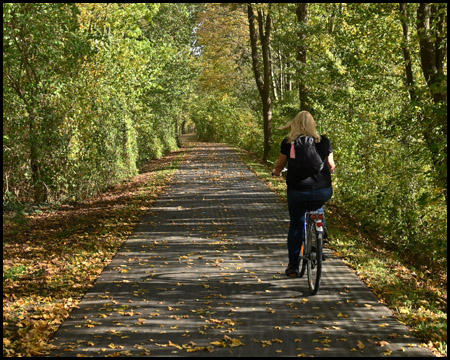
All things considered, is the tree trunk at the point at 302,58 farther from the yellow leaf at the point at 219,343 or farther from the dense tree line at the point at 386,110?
the yellow leaf at the point at 219,343

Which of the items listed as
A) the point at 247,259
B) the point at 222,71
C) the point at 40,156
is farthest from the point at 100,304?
the point at 222,71

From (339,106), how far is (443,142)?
8260 mm

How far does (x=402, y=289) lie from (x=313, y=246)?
1441 millimetres

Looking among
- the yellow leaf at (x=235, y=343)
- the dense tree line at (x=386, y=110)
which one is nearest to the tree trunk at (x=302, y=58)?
the dense tree line at (x=386, y=110)

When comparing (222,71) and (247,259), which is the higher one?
(222,71)

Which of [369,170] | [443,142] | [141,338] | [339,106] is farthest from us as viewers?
[339,106]

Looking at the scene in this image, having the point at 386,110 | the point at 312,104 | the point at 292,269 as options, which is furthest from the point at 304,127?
the point at 312,104

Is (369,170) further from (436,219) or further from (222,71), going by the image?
(222,71)

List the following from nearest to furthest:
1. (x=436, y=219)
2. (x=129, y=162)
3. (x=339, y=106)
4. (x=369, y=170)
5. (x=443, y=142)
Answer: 1. (x=443, y=142)
2. (x=436, y=219)
3. (x=369, y=170)
4. (x=339, y=106)
5. (x=129, y=162)

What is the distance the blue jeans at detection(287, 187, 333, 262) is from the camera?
713 centimetres

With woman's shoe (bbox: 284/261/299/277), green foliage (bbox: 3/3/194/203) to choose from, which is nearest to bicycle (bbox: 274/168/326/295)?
woman's shoe (bbox: 284/261/299/277)

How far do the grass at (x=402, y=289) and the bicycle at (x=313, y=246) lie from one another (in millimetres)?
819

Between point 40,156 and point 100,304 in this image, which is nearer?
point 100,304

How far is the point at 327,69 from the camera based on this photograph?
18125 mm
